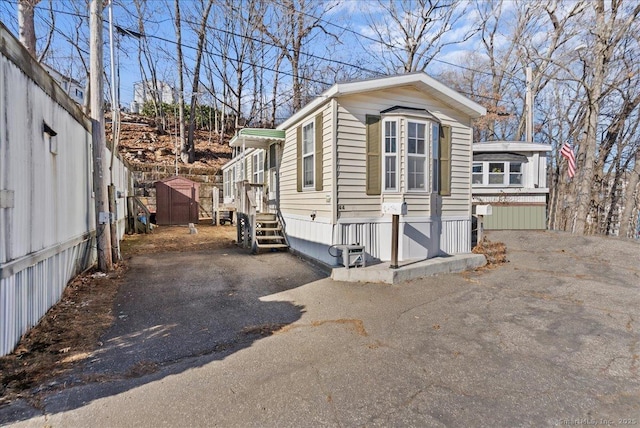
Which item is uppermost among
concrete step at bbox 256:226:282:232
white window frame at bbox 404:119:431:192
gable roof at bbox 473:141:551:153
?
Result: gable roof at bbox 473:141:551:153

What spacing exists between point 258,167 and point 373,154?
234 inches

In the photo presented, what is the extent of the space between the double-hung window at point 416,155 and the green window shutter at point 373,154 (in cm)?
61

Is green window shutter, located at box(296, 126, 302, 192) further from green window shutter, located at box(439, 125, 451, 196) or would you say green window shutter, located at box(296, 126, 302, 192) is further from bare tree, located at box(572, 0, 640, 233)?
bare tree, located at box(572, 0, 640, 233)

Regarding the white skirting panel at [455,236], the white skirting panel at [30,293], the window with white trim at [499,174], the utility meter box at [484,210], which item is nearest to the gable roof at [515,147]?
the window with white trim at [499,174]

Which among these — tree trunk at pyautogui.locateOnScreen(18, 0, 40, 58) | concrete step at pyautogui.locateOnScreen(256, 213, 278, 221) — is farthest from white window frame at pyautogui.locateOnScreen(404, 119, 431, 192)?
tree trunk at pyautogui.locateOnScreen(18, 0, 40, 58)

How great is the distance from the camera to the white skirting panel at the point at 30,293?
2.88 meters

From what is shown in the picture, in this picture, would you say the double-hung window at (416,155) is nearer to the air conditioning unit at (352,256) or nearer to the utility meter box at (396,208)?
the utility meter box at (396,208)

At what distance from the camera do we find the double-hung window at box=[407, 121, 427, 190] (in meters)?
6.77

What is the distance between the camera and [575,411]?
244 cm

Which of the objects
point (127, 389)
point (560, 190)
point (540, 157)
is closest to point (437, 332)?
point (127, 389)

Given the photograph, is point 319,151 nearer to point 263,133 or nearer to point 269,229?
point 263,133

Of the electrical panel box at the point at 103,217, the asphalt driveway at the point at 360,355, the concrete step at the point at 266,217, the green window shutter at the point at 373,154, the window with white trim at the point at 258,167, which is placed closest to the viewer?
the asphalt driveway at the point at 360,355

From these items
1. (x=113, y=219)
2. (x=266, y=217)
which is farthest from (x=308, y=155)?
(x=113, y=219)

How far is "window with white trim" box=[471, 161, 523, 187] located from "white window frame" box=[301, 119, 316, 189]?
768cm
